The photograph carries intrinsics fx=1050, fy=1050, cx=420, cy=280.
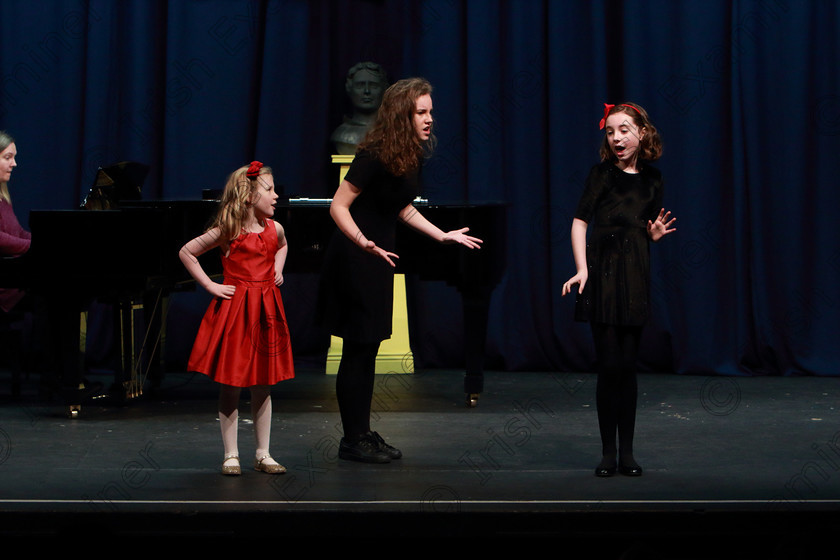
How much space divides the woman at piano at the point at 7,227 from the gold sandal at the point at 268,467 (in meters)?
2.01

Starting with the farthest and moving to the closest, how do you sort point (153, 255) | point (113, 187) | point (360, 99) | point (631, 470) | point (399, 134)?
point (360, 99) < point (113, 187) < point (153, 255) < point (399, 134) < point (631, 470)

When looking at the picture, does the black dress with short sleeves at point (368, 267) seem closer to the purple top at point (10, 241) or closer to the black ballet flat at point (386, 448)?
the black ballet flat at point (386, 448)

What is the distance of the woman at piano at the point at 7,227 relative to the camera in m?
4.69

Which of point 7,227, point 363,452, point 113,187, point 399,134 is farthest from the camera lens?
point 7,227

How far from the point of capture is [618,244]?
325 centimetres

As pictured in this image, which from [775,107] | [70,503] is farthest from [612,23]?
[70,503]

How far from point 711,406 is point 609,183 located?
183 centimetres

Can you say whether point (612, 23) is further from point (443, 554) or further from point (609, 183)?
point (443, 554)

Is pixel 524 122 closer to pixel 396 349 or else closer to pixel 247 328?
pixel 396 349

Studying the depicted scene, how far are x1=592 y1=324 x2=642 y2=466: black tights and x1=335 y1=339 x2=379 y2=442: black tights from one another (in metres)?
0.77

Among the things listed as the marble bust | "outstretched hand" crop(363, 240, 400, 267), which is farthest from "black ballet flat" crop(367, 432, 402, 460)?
the marble bust

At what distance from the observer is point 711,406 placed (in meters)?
4.72

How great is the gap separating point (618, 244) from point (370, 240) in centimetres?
79

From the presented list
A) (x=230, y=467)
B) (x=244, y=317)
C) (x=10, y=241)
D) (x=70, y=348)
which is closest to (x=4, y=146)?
(x=10, y=241)
